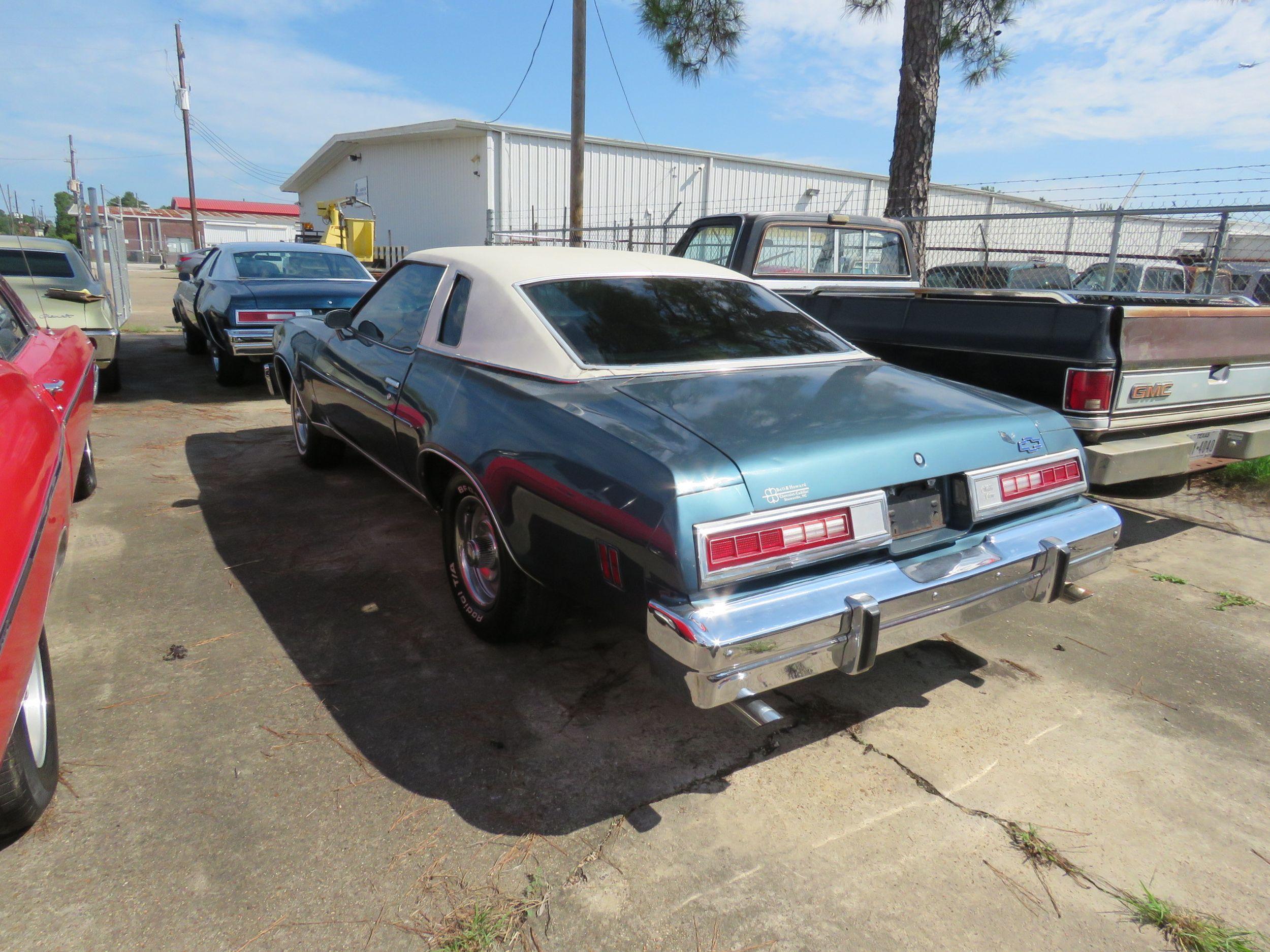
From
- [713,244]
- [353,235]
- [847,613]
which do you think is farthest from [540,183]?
[847,613]

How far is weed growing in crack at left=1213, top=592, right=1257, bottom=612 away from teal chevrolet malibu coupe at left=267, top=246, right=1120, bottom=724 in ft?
4.80

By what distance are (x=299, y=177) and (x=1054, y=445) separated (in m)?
42.7

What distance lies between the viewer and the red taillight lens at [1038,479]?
9.48 feet

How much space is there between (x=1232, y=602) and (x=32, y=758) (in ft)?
16.4

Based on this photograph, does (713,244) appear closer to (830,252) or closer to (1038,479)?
(830,252)

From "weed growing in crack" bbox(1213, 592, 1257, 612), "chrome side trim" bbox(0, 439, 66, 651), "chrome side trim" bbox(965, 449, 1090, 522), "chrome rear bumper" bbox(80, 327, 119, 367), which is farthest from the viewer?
"chrome rear bumper" bbox(80, 327, 119, 367)

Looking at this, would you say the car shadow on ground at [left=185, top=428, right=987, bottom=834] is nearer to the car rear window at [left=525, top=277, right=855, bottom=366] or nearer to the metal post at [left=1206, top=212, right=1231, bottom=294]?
the car rear window at [left=525, top=277, right=855, bottom=366]

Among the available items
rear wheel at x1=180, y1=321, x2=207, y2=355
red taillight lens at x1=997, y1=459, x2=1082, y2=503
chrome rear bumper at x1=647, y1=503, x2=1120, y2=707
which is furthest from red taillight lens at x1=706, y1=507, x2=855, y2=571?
rear wheel at x1=180, y1=321, x2=207, y2=355

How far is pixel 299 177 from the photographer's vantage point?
129ft

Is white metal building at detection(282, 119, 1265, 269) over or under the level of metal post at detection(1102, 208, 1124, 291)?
over

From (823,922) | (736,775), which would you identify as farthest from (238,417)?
(823,922)

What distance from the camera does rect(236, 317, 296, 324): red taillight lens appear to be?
7906 millimetres

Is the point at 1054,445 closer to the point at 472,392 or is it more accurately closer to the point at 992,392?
the point at 992,392

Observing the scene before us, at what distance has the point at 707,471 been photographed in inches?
90.9
